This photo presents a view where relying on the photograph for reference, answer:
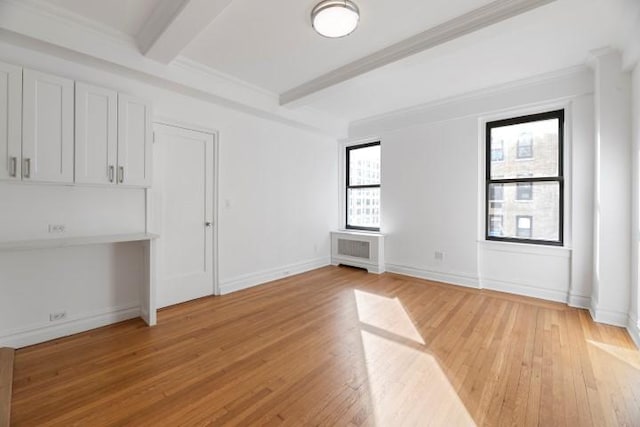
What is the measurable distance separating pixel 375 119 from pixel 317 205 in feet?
6.26

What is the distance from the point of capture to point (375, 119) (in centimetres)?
528

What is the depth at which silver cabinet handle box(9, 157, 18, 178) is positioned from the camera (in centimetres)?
225

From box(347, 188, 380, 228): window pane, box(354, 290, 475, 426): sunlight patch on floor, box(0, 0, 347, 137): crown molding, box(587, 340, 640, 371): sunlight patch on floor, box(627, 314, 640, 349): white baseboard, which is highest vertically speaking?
box(0, 0, 347, 137): crown molding

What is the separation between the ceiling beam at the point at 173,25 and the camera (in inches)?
84.4

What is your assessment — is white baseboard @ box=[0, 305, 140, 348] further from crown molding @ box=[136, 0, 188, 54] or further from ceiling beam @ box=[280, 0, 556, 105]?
ceiling beam @ box=[280, 0, 556, 105]

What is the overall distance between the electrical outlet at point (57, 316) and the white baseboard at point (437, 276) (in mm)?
4377

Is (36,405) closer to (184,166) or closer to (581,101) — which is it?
(184,166)

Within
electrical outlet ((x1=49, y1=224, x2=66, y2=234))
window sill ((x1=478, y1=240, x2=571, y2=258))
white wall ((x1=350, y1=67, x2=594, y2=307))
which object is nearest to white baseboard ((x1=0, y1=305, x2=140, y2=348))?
electrical outlet ((x1=49, y1=224, x2=66, y2=234))

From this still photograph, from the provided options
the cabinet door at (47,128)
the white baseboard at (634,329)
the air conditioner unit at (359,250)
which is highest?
the cabinet door at (47,128)

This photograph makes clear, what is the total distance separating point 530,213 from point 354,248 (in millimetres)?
2750

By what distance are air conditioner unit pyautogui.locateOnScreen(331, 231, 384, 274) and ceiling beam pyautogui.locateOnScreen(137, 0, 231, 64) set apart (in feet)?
12.6

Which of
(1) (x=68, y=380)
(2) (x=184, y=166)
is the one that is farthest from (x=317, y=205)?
(1) (x=68, y=380)

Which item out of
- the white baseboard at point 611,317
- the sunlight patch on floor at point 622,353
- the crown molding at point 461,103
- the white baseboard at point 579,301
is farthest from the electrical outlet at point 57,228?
the white baseboard at point 579,301

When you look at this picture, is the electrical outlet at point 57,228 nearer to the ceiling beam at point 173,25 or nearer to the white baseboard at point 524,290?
the ceiling beam at point 173,25
